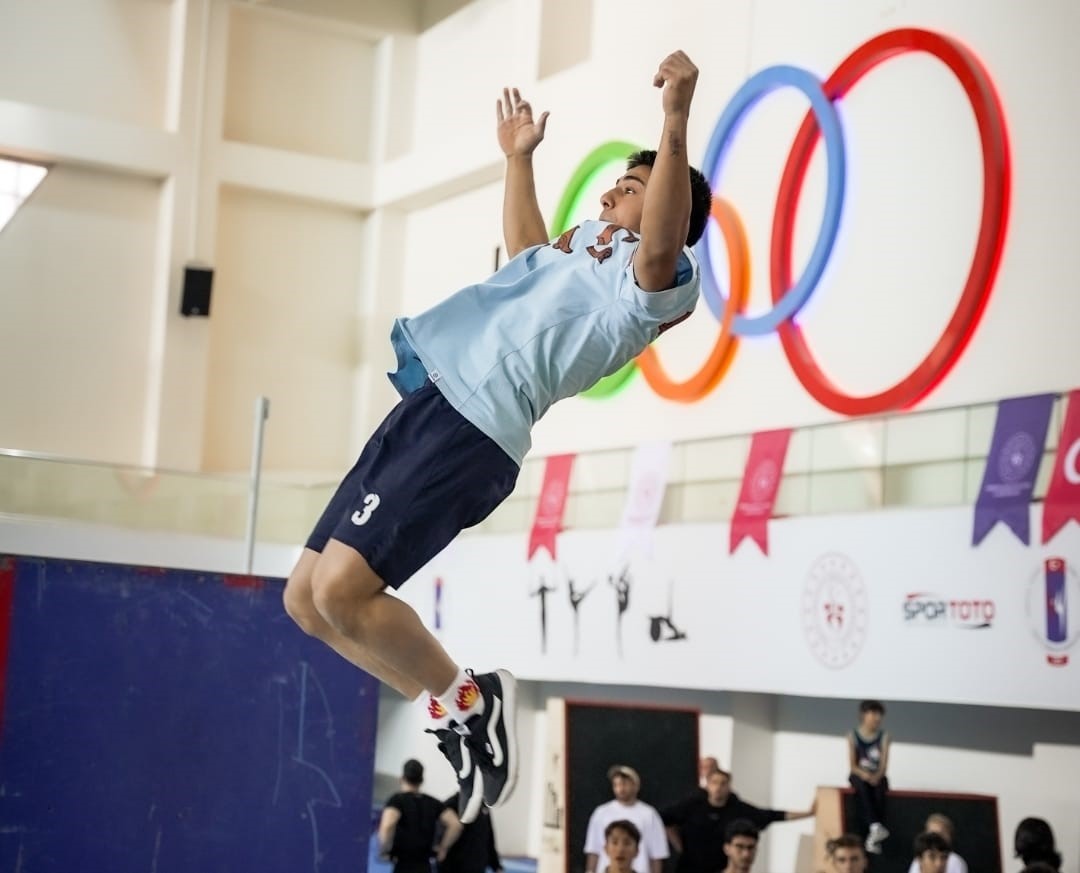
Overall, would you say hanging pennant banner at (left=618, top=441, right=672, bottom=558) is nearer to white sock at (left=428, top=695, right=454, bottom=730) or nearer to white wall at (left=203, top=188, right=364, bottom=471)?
white wall at (left=203, top=188, right=364, bottom=471)

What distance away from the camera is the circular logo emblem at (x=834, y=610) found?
7.98m

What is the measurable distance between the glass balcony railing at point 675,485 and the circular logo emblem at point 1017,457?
0.08 metres

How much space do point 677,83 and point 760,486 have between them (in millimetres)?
5832

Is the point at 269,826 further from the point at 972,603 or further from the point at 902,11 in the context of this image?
the point at 902,11

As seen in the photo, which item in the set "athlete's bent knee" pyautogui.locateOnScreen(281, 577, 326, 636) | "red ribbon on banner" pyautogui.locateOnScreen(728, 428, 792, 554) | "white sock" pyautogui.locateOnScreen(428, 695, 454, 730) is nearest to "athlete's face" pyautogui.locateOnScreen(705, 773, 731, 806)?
"red ribbon on banner" pyautogui.locateOnScreen(728, 428, 792, 554)

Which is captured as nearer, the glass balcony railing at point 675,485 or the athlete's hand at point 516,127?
the athlete's hand at point 516,127

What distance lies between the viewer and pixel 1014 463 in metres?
7.12

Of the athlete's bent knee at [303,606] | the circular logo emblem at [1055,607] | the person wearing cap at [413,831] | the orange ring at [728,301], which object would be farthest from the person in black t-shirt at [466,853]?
the athlete's bent knee at [303,606]

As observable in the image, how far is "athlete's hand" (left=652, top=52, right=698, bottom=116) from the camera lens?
294cm

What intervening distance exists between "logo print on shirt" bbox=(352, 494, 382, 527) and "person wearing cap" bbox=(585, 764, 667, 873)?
5.36 meters

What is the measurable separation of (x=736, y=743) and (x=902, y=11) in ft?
14.6

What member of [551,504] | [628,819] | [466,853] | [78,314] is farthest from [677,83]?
[78,314]

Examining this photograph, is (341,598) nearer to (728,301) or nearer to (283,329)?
(728,301)

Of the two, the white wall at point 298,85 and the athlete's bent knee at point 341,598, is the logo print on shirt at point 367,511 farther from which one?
the white wall at point 298,85
